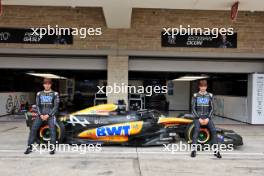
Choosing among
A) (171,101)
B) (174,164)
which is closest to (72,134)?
(174,164)

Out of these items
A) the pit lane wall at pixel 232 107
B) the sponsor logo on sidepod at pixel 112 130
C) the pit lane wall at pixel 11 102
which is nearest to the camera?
the sponsor logo on sidepod at pixel 112 130

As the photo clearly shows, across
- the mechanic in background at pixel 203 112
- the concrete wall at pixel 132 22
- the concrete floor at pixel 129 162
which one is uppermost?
the concrete wall at pixel 132 22

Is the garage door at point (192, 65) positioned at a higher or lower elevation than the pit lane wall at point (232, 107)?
higher

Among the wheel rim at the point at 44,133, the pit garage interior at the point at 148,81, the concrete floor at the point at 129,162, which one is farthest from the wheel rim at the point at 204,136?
the wheel rim at the point at 44,133

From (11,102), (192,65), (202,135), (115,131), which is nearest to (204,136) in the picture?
(202,135)

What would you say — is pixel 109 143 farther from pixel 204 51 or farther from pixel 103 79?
pixel 103 79

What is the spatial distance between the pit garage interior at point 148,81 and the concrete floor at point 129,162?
2.89 m

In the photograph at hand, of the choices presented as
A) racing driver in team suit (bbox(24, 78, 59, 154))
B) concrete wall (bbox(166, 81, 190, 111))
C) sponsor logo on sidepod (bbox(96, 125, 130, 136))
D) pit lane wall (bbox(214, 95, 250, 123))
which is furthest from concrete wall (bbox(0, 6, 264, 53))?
concrete wall (bbox(166, 81, 190, 111))

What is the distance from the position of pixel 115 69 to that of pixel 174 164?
713cm

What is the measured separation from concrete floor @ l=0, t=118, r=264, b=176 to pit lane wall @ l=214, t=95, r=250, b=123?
6887 millimetres

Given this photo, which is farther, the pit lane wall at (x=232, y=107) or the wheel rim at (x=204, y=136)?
the pit lane wall at (x=232, y=107)

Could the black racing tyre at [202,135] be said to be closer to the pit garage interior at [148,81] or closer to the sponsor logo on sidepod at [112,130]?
the sponsor logo on sidepod at [112,130]

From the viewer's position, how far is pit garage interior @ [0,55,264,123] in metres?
13.6

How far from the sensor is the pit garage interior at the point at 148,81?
44.5ft
